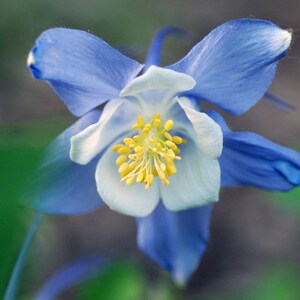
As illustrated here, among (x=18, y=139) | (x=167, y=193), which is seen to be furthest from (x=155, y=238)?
(x=18, y=139)

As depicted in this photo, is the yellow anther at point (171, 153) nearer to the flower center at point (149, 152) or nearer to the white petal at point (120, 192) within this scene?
the flower center at point (149, 152)

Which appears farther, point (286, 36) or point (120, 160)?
point (120, 160)

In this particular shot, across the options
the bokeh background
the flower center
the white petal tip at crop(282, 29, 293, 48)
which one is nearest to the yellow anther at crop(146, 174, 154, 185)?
the flower center

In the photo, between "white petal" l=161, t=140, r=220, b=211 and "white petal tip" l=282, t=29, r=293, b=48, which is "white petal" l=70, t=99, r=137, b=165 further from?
"white petal tip" l=282, t=29, r=293, b=48

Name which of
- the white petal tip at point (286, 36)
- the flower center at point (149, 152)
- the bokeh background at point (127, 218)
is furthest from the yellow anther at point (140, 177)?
the bokeh background at point (127, 218)

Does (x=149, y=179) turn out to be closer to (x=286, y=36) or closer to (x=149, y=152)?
(x=149, y=152)

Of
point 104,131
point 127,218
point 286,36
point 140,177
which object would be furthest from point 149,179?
point 127,218
